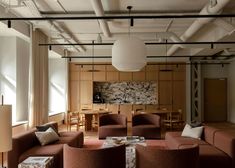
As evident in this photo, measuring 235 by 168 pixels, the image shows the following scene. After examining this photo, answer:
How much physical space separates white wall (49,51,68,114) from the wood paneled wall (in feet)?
1.49

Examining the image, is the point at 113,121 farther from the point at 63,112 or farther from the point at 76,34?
the point at 63,112

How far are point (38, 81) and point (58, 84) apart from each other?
5130mm

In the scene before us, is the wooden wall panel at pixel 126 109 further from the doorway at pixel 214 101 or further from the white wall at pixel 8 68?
the white wall at pixel 8 68

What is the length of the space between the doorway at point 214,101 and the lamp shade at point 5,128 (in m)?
14.4

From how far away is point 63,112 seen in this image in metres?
14.9

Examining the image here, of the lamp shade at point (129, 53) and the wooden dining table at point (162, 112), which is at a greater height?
the lamp shade at point (129, 53)

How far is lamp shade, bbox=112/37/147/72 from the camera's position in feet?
16.3

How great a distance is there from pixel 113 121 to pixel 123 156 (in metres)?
5.65

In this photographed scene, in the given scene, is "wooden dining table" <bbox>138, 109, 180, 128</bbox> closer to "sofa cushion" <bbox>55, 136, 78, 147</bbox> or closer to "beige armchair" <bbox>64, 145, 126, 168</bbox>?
"sofa cushion" <bbox>55, 136, 78, 147</bbox>

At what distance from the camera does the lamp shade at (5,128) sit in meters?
3.16

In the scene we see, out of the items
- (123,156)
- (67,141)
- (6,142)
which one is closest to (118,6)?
(67,141)

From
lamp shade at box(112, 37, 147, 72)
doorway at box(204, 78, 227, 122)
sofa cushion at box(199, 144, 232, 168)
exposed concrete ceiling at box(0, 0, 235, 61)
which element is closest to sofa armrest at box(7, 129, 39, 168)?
lamp shade at box(112, 37, 147, 72)

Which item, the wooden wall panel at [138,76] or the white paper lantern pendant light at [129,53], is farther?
the wooden wall panel at [138,76]

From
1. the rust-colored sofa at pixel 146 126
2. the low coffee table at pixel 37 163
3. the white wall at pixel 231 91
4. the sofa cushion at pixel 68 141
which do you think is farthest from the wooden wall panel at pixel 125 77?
the low coffee table at pixel 37 163
